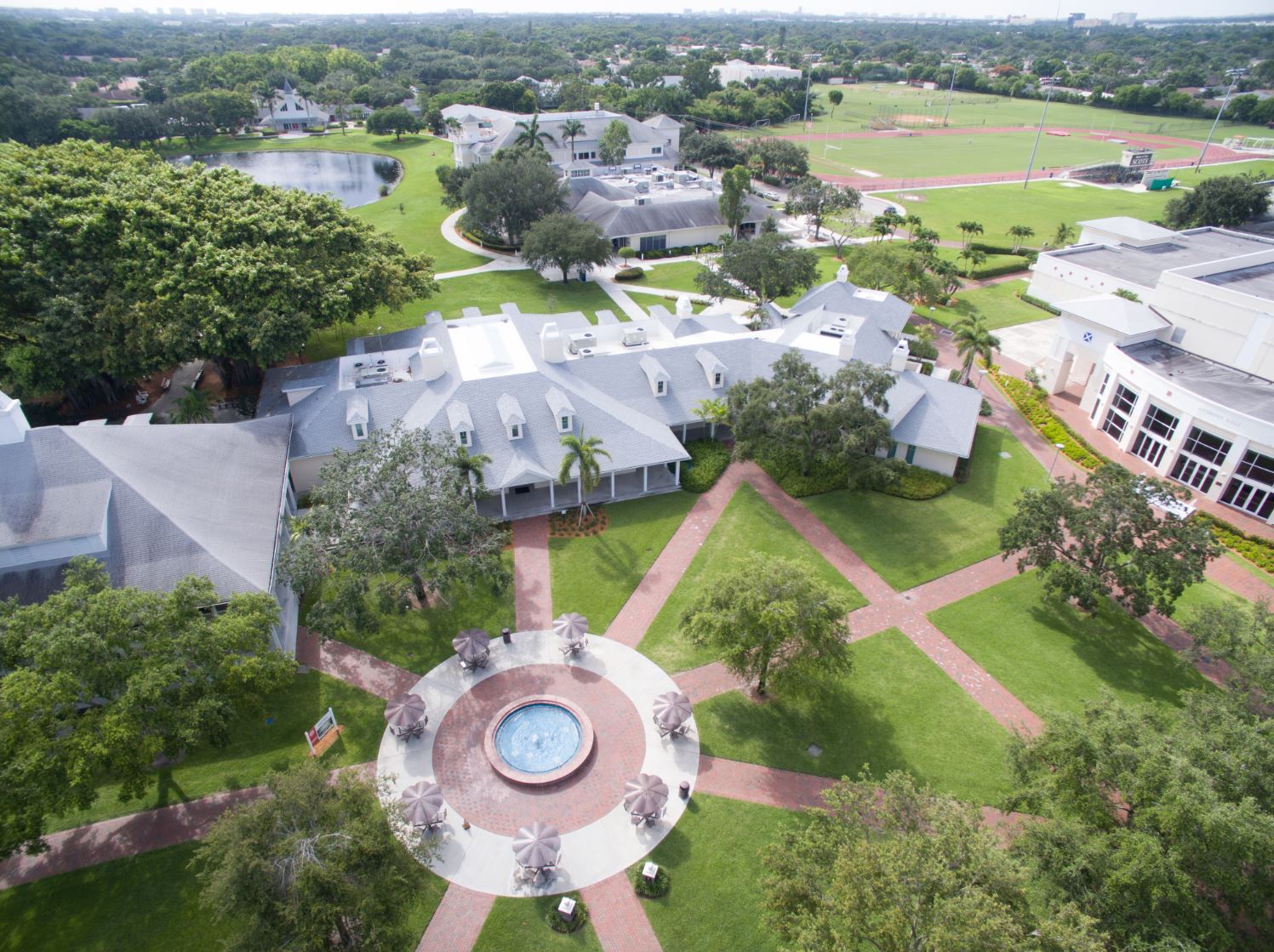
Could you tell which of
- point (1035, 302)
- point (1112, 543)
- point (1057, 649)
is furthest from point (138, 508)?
point (1035, 302)

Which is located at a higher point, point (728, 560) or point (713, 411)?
point (713, 411)

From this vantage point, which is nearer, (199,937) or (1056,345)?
(199,937)

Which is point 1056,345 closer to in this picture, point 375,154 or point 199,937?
point 199,937

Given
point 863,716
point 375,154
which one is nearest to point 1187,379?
point 863,716

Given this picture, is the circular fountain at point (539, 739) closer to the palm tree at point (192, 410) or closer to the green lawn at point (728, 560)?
the green lawn at point (728, 560)

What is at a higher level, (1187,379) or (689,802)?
(1187,379)

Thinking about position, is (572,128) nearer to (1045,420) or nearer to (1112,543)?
(1045,420)
